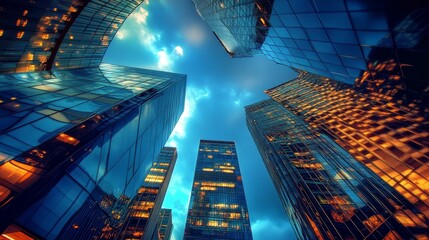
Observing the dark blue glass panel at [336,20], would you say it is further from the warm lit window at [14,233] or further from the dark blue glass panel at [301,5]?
the warm lit window at [14,233]

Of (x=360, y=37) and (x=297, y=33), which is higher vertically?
(x=297, y=33)

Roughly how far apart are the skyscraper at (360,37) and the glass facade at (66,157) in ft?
48.5

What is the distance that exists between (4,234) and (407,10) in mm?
17529

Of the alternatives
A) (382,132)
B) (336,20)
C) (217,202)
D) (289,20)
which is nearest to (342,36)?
(336,20)

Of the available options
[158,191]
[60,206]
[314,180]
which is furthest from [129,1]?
[158,191]

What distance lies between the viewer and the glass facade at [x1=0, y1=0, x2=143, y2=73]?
17.8m

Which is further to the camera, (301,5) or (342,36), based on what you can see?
(301,5)

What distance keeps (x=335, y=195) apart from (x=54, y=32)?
49.6 m

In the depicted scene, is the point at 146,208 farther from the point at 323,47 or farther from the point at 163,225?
the point at 323,47

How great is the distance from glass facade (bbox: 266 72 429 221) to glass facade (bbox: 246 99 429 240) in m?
2.34

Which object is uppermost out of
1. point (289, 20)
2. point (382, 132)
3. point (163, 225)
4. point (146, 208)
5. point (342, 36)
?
A: point (163, 225)

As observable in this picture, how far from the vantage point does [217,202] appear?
7369 centimetres

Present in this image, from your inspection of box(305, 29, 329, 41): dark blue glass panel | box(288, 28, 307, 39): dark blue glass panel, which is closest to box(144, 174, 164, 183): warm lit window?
box(288, 28, 307, 39): dark blue glass panel

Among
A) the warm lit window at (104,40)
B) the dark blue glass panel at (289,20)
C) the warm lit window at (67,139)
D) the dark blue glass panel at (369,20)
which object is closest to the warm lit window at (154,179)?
the warm lit window at (104,40)
